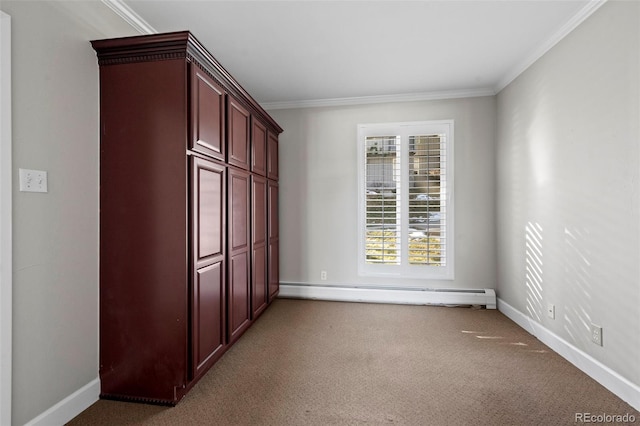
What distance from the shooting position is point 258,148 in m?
3.16

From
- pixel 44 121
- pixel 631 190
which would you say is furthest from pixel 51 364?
pixel 631 190

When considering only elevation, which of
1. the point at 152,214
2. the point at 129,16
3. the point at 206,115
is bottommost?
the point at 152,214

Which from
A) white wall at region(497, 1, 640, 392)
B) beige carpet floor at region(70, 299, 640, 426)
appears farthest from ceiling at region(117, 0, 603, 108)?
beige carpet floor at region(70, 299, 640, 426)

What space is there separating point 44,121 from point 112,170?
0.40 m

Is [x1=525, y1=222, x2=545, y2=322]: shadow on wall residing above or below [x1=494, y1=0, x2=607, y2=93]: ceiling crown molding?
below

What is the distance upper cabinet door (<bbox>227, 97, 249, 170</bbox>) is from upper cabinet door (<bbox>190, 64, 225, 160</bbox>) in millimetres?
158

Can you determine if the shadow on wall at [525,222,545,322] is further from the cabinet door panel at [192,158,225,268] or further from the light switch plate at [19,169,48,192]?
the light switch plate at [19,169,48,192]

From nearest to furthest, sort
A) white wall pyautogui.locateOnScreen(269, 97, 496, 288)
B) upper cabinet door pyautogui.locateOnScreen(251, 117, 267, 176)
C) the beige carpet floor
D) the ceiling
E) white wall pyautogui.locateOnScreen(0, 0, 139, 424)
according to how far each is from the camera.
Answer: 1. white wall pyautogui.locateOnScreen(0, 0, 139, 424)
2. the beige carpet floor
3. the ceiling
4. upper cabinet door pyautogui.locateOnScreen(251, 117, 267, 176)
5. white wall pyautogui.locateOnScreen(269, 97, 496, 288)

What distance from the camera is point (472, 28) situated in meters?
2.40

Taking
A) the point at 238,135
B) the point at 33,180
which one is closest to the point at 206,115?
the point at 238,135

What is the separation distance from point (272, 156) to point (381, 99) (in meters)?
1.52

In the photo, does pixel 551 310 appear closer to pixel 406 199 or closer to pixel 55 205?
pixel 406 199

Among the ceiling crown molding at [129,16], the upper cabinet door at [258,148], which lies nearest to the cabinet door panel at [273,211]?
the upper cabinet door at [258,148]

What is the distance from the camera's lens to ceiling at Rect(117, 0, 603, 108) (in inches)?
84.1
